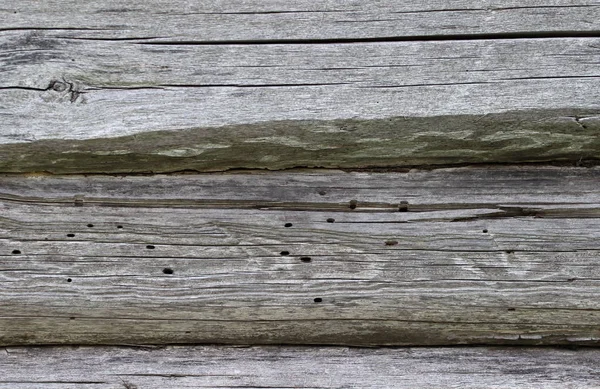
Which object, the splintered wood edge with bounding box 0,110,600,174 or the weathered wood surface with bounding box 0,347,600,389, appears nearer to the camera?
the splintered wood edge with bounding box 0,110,600,174

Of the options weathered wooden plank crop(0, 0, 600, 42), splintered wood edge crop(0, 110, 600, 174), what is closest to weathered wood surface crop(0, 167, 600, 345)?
splintered wood edge crop(0, 110, 600, 174)

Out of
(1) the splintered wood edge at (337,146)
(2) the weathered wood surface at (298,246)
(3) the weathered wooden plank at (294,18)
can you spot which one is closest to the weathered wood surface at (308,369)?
(2) the weathered wood surface at (298,246)

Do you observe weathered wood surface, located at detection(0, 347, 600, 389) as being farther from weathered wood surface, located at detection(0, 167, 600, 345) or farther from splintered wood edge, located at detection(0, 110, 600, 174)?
splintered wood edge, located at detection(0, 110, 600, 174)

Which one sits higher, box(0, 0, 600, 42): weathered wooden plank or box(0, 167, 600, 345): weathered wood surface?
box(0, 0, 600, 42): weathered wooden plank

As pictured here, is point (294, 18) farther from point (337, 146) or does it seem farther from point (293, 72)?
point (337, 146)

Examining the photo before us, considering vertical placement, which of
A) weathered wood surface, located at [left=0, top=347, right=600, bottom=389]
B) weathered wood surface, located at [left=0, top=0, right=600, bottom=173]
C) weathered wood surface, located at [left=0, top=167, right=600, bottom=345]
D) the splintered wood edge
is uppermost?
weathered wood surface, located at [left=0, top=0, right=600, bottom=173]
